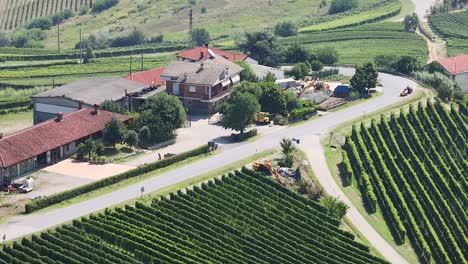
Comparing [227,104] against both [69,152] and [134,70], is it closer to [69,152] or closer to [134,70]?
[69,152]

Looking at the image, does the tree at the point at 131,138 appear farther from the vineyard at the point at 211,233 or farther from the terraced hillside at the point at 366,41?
the terraced hillside at the point at 366,41

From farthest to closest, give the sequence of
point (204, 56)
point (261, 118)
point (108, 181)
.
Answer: point (204, 56) → point (261, 118) → point (108, 181)

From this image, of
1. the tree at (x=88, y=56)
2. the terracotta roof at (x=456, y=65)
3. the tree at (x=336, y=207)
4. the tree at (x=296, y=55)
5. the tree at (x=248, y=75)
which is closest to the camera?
the tree at (x=336, y=207)

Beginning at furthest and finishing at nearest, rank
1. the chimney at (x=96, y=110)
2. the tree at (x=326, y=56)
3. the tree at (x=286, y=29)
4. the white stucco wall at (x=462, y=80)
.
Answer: the tree at (x=286, y=29) < the tree at (x=326, y=56) < the white stucco wall at (x=462, y=80) < the chimney at (x=96, y=110)

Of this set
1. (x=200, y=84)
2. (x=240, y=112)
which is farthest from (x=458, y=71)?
(x=240, y=112)

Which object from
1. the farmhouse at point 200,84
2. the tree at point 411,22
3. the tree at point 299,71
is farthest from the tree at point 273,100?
the tree at point 411,22

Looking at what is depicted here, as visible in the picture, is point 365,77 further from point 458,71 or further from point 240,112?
point 240,112

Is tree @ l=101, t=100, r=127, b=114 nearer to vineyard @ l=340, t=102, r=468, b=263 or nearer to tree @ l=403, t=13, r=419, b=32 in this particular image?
vineyard @ l=340, t=102, r=468, b=263

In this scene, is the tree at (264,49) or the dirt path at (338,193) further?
the tree at (264,49)
